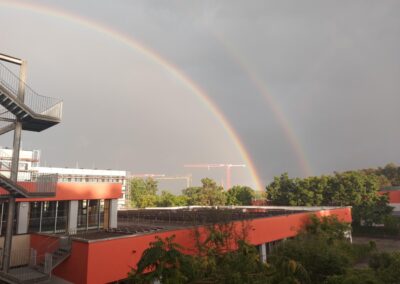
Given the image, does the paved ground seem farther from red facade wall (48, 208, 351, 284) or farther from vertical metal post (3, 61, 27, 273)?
vertical metal post (3, 61, 27, 273)

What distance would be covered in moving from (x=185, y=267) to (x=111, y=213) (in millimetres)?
16399

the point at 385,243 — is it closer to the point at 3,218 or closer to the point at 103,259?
the point at 103,259

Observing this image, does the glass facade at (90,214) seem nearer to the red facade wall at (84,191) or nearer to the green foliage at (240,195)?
the red facade wall at (84,191)

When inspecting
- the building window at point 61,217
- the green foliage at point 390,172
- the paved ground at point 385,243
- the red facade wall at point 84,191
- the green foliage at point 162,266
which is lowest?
the paved ground at point 385,243

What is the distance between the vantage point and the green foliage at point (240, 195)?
7047 cm

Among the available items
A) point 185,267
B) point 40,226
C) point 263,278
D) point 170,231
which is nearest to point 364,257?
point 170,231

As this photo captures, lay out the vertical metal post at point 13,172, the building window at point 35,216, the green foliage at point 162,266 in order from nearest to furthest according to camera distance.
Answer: the green foliage at point 162,266 < the vertical metal post at point 13,172 < the building window at point 35,216

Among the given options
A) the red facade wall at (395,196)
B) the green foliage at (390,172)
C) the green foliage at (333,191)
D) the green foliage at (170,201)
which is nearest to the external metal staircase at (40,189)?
the green foliage at (333,191)

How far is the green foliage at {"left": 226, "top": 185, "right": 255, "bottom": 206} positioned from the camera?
70.5 m

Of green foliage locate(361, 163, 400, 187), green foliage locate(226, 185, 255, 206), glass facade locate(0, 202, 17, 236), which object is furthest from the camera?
green foliage locate(361, 163, 400, 187)

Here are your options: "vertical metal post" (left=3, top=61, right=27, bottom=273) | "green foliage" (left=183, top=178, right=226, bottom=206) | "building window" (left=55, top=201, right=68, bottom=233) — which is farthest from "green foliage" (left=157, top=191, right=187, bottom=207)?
"vertical metal post" (left=3, top=61, right=27, bottom=273)

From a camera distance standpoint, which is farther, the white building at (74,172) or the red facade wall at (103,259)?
the white building at (74,172)

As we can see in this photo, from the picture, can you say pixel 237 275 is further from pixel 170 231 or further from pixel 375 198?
pixel 375 198

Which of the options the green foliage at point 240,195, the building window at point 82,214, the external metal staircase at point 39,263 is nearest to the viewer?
the external metal staircase at point 39,263
